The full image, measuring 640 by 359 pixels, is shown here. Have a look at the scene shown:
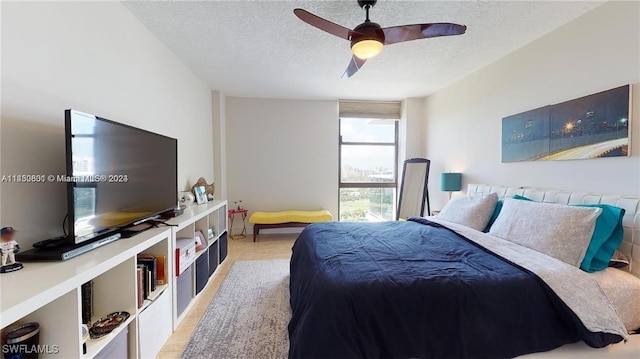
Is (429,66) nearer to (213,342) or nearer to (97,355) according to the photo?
(213,342)

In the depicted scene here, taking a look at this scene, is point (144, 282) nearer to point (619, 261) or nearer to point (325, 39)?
point (325, 39)

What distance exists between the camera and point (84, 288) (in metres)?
1.39

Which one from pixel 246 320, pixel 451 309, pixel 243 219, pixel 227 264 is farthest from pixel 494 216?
pixel 243 219

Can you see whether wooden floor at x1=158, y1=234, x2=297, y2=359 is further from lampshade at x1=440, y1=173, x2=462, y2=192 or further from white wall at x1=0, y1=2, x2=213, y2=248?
lampshade at x1=440, y1=173, x2=462, y2=192

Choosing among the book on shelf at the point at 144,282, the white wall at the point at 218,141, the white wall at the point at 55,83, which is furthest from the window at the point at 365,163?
the book on shelf at the point at 144,282

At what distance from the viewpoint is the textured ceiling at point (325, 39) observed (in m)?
2.05

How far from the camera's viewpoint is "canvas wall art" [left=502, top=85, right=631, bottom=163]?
191 centimetres

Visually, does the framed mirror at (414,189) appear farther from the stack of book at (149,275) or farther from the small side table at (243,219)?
the stack of book at (149,275)

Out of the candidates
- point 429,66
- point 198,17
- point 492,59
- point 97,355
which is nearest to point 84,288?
point 97,355

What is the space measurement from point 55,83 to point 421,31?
2.30m

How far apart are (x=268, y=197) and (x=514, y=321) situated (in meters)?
3.97

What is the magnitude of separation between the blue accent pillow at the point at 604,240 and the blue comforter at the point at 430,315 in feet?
1.41

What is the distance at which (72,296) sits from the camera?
3.44ft

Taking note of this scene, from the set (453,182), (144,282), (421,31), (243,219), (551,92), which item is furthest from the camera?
(243,219)
